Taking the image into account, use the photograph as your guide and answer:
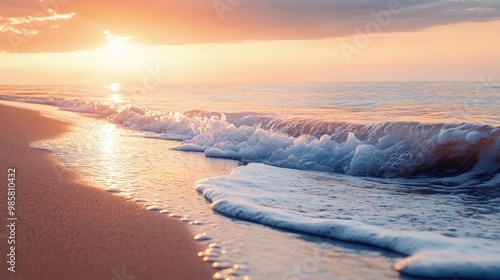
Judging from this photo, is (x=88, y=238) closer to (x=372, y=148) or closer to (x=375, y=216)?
(x=375, y=216)

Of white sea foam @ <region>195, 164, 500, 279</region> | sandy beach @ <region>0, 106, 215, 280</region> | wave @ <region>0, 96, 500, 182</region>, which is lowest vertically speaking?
sandy beach @ <region>0, 106, 215, 280</region>

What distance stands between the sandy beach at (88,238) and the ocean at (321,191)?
10.1 inches

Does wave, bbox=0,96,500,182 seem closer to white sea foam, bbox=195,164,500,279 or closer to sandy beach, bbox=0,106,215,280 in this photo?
white sea foam, bbox=195,164,500,279

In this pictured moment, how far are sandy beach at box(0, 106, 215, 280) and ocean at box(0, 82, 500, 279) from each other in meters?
0.26

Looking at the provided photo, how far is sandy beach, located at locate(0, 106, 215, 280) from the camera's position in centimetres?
353

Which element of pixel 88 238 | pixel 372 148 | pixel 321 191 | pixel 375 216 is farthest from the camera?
pixel 372 148

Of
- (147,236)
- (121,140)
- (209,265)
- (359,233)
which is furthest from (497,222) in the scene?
(121,140)

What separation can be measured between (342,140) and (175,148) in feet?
12.4

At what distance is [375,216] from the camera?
5.34 meters

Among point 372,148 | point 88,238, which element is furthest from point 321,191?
point 88,238

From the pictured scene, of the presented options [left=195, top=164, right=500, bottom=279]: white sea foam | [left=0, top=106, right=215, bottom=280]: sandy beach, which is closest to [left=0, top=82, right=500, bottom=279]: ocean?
[left=195, top=164, right=500, bottom=279]: white sea foam

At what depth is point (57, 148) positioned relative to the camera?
9.80 m

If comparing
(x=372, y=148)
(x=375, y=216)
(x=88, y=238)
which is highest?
(x=372, y=148)

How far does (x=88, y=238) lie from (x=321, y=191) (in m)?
3.56
